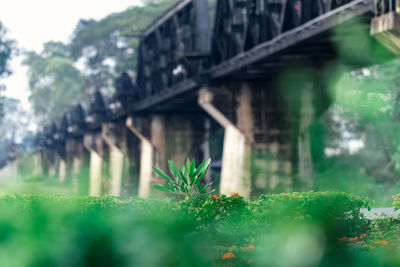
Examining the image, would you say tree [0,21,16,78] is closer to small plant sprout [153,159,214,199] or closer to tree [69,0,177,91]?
tree [69,0,177,91]

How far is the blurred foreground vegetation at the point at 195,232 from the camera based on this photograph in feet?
29.6

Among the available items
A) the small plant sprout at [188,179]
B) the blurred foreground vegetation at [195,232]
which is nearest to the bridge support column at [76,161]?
the small plant sprout at [188,179]

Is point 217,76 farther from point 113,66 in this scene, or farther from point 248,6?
point 113,66

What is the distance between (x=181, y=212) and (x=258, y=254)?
1.55 m

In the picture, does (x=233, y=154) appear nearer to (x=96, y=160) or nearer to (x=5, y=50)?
(x=96, y=160)

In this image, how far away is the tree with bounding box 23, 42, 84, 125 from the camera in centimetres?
9562

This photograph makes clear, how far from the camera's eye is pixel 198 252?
33.3 feet

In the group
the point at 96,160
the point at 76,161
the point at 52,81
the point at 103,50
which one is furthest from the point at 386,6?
the point at 52,81

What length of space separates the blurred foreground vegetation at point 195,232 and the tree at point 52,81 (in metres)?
78.3

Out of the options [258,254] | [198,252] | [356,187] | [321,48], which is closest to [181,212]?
[198,252]

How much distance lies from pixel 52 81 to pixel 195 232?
9269cm

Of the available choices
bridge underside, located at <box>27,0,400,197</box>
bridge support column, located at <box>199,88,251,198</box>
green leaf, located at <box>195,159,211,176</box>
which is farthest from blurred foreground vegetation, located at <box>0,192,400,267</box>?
bridge support column, located at <box>199,88,251,198</box>

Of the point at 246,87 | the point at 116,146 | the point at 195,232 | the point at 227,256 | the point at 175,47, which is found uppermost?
the point at 175,47

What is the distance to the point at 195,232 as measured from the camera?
36.2 feet
